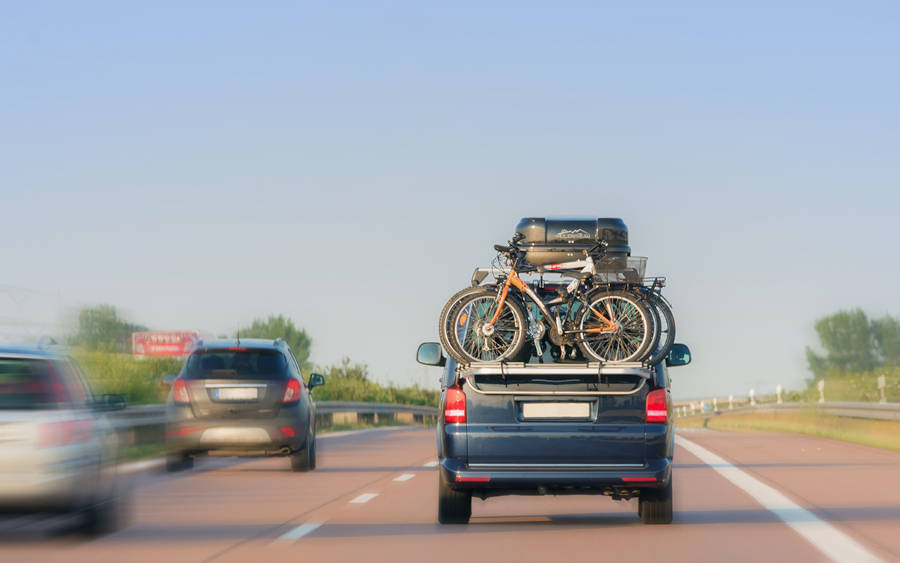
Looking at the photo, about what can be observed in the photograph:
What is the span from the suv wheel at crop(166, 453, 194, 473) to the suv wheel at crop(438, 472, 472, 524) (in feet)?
22.9

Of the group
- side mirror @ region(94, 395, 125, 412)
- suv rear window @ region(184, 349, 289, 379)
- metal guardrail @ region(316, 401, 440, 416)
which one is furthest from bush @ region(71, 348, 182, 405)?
side mirror @ region(94, 395, 125, 412)

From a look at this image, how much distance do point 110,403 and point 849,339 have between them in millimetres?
162882

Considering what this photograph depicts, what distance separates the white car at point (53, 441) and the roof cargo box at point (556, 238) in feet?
14.8

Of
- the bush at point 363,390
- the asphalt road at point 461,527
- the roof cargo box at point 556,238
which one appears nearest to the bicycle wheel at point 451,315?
the roof cargo box at point 556,238

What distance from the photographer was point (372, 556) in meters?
9.87

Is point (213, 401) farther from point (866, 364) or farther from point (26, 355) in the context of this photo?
point (866, 364)

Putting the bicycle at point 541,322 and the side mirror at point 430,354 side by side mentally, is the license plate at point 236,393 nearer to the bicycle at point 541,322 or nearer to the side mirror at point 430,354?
the side mirror at point 430,354

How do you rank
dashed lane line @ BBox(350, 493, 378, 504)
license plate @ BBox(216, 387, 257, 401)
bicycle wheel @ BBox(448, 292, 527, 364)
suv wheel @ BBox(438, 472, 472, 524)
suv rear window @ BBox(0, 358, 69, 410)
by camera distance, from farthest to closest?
license plate @ BBox(216, 387, 257, 401), dashed lane line @ BBox(350, 493, 378, 504), bicycle wheel @ BBox(448, 292, 527, 364), suv wheel @ BBox(438, 472, 472, 524), suv rear window @ BBox(0, 358, 69, 410)

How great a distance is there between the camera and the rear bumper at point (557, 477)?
11.2m

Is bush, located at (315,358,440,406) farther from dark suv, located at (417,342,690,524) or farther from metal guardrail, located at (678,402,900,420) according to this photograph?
dark suv, located at (417,342,690,524)

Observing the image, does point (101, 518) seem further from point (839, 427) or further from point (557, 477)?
point (839, 427)

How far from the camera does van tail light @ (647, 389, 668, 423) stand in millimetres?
11297

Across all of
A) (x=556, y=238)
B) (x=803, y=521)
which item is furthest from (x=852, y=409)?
(x=803, y=521)

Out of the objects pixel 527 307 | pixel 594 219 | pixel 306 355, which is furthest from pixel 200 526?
pixel 306 355
